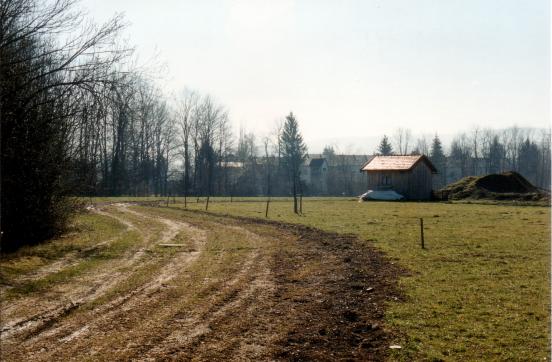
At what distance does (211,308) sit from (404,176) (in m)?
52.6

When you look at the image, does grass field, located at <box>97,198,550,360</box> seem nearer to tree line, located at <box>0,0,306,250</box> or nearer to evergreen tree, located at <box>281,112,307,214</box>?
tree line, located at <box>0,0,306,250</box>

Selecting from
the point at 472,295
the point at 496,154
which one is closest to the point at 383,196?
the point at 472,295

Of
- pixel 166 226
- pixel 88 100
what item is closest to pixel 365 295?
pixel 88 100

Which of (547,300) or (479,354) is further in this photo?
(547,300)

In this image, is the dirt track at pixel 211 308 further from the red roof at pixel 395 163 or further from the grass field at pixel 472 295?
the red roof at pixel 395 163

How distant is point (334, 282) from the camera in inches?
512

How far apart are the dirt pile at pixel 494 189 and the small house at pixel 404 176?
2282 mm

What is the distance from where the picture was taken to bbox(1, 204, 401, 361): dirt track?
7.91 meters

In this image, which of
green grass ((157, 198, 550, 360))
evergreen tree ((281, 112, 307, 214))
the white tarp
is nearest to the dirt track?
green grass ((157, 198, 550, 360))

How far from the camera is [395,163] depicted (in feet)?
202

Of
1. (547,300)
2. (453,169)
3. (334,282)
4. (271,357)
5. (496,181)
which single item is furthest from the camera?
(453,169)

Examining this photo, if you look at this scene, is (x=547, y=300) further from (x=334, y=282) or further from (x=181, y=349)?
(x=181, y=349)

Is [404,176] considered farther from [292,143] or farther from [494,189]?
[292,143]

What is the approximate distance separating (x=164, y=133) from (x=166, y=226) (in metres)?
57.1
